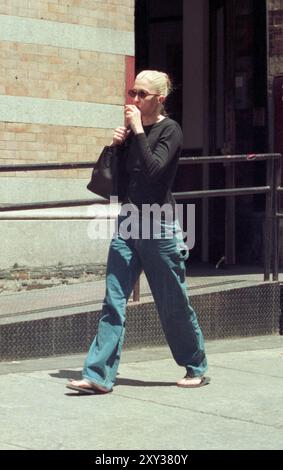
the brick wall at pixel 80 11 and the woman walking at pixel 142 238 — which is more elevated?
the brick wall at pixel 80 11

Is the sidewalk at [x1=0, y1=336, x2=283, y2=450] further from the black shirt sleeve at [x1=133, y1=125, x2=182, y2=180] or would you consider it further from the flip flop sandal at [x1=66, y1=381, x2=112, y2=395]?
the black shirt sleeve at [x1=133, y1=125, x2=182, y2=180]

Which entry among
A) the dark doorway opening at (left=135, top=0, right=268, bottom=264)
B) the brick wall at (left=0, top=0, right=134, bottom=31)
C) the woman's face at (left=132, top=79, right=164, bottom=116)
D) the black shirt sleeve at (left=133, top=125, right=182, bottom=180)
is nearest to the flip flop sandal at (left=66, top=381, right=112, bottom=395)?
the black shirt sleeve at (left=133, top=125, right=182, bottom=180)

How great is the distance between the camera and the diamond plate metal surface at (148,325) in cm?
855

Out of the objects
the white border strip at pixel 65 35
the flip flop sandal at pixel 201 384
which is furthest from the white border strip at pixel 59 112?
the flip flop sandal at pixel 201 384

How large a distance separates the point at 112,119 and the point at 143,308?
124 inches

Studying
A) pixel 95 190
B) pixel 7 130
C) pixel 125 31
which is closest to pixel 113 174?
pixel 95 190

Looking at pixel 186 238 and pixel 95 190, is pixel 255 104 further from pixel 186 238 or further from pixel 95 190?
pixel 95 190

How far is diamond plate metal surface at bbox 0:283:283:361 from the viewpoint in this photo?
8555 mm

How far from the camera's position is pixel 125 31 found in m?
12.1

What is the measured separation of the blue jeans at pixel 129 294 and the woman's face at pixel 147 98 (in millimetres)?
702

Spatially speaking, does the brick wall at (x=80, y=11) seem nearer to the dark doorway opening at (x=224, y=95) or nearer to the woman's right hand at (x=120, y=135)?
the dark doorway opening at (x=224, y=95)

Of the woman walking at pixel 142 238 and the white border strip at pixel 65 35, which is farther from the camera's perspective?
the white border strip at pixel 65 35

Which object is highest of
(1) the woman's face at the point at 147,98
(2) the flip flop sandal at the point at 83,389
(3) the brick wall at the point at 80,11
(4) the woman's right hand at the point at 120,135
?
(3) the brick wall at the point at 80,11

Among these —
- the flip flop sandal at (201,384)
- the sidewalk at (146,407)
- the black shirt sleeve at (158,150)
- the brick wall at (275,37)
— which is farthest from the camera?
the brick wall at (275,37)
